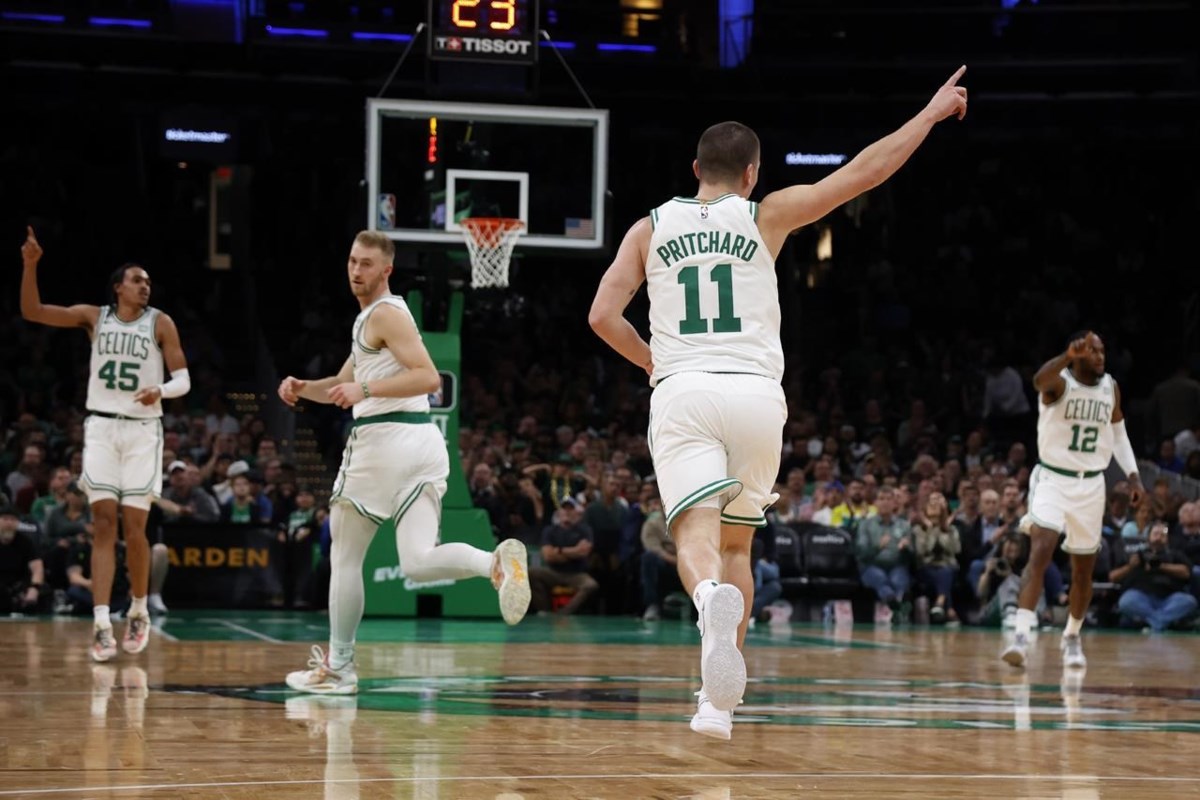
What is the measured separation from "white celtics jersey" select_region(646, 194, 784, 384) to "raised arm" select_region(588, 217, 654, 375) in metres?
0.11

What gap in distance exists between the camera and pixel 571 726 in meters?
7.31

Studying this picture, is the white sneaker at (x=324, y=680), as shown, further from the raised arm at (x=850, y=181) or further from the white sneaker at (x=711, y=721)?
the raised arm at (x=850, y=181)

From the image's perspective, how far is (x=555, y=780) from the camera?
18.6ft

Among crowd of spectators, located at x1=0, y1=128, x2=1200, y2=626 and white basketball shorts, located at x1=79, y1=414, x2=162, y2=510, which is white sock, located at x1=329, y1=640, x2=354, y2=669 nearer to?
white basketball shorts, located at x1=79, y1=414, x2=162, y2=510

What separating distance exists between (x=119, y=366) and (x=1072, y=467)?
6.76 metres

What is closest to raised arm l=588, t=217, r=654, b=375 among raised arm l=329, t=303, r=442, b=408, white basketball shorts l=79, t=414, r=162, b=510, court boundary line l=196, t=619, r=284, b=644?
raised arm l=329, t=303, r=442, b=408

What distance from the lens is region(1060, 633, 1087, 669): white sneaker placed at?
38.5ft

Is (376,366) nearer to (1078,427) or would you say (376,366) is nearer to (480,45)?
(1078,427)

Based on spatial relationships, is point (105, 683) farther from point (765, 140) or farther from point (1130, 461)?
point (765, 140)

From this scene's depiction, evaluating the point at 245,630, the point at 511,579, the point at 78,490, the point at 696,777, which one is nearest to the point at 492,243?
the point at 245,630

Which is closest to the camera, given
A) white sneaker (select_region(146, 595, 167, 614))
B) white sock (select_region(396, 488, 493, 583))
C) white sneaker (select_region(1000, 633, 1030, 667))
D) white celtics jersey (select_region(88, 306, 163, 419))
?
white sock (select_region(396, 488, 493, 583))

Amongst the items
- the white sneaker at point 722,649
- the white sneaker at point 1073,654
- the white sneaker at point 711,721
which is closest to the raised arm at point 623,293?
the white sneaker at point 722,649

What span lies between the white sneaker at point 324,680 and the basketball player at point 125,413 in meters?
2.67

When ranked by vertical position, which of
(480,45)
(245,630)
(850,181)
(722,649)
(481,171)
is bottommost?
(245,630)
